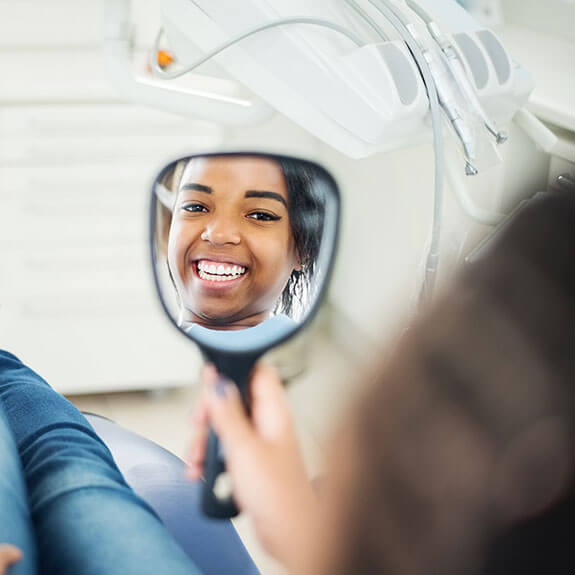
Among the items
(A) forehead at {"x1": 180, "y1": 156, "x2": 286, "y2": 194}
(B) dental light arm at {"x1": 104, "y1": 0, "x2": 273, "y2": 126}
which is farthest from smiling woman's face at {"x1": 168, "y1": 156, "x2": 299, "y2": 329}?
(B) dental light arm at {"x1": 104, "y1": 0, "x2": 273, "y2": 126}

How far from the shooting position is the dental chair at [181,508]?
2.10 ft

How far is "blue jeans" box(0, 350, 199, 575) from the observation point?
450mm

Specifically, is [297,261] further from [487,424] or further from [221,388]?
[487,424]

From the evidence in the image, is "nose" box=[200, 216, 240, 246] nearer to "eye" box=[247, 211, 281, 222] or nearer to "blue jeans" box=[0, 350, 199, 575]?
"eye" box=[247, 211, 281, 222]

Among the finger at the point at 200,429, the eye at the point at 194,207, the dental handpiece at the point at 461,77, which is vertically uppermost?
the dental handpiece at the point at 461,77

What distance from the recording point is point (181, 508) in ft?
2.15

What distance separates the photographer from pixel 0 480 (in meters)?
0.49

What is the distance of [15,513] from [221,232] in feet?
0.72

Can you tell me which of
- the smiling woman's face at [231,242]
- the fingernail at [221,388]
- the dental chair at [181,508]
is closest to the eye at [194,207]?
the smiling woman's face at [231,242]

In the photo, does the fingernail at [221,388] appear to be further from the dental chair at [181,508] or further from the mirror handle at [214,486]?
the dental chair at [181,508]

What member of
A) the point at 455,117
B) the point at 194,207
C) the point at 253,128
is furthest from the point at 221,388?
the point at 253,128

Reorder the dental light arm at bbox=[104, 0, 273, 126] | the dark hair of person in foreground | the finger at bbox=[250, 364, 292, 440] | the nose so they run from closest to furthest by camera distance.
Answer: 1. the dark hair of person in foreground
2. the finger at bbox=[250, 364, 292, 440]
3. the nose
4. the dental light arm at bbox=[104, 0, 273, 126]

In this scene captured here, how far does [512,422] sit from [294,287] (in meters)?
0.31

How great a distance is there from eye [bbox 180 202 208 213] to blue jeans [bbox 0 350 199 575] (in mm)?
197
